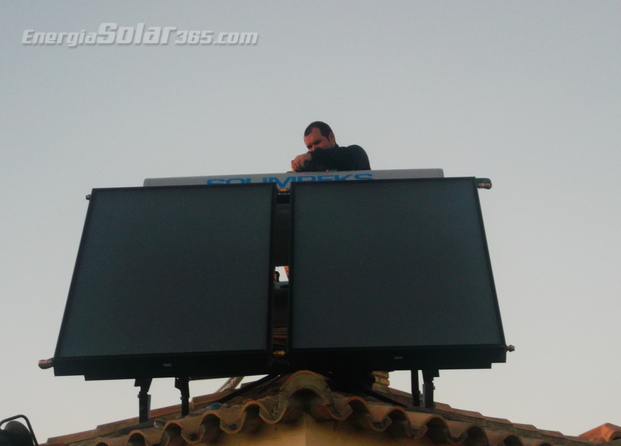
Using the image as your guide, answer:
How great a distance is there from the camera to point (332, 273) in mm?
5023

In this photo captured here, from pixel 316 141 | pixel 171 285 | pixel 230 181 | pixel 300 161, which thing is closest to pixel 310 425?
pixel 171 285

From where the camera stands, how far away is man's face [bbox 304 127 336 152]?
6.65 m

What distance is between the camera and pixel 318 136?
668 centimetres

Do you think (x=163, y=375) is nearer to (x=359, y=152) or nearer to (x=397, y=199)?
(x=397, y=199)

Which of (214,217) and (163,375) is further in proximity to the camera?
(214,217)

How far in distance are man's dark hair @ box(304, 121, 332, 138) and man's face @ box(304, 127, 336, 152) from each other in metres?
0.02

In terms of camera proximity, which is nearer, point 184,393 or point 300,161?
point 184,393

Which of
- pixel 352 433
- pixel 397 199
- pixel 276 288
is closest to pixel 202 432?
pixel 352 433

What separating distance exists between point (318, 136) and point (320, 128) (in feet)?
0.24

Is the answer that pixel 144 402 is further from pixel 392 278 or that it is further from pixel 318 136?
pixel 318 136

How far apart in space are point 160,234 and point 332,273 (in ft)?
3.70

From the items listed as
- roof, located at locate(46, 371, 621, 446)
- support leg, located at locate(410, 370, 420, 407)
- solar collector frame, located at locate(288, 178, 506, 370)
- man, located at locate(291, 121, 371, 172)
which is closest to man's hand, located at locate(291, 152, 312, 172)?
man, located at locate(291, 121, 371, 172)

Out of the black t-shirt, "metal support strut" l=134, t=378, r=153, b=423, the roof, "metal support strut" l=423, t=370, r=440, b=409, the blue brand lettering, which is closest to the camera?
the roof

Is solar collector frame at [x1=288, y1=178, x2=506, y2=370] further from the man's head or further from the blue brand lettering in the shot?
the man's head
